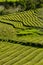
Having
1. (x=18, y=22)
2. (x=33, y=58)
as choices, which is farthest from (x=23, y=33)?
(x=33, y=58)

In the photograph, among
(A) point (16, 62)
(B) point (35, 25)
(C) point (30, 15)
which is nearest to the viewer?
(A) point (16, 62)

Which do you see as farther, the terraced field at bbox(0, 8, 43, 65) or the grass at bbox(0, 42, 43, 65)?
the terraced field at bbox(0, 8, 43, 65)

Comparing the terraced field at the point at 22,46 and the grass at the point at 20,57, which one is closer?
the grass at the point at 20,57

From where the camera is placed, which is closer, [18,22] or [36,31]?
[36,31]

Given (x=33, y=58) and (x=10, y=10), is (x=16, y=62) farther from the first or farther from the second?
(x=10, y=10)

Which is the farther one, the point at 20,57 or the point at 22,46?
the point at 22,46

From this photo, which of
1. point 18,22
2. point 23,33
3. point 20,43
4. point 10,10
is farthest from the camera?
point 10,10

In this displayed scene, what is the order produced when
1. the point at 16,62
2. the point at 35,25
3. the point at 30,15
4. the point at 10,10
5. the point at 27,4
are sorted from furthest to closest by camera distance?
the point at 27,4, the point at 10,10, the point at 30,15, the point at 35,25, the point at 16,62

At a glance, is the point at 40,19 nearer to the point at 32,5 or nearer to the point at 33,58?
the point at 33,58

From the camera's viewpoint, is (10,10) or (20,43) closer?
(20,43)

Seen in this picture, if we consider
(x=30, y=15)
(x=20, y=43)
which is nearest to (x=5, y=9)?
(x=30, y=15)
